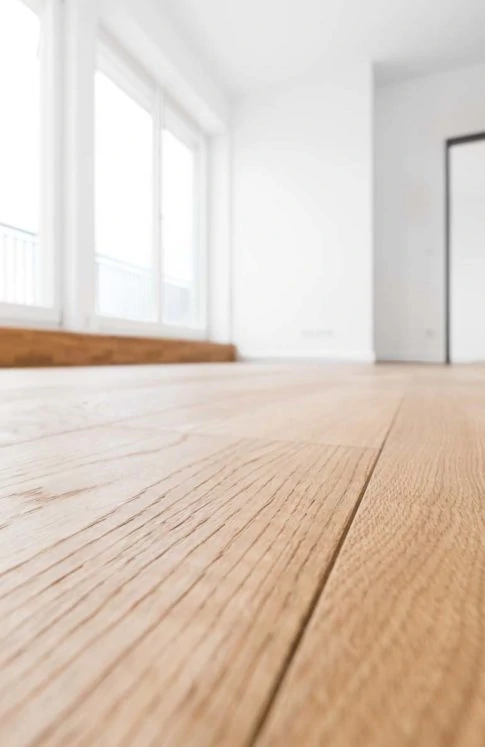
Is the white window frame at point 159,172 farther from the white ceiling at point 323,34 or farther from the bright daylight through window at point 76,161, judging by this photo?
the white ceiling at point 323,34

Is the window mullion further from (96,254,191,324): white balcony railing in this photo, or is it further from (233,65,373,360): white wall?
(96,254,191,324): white balcony railing

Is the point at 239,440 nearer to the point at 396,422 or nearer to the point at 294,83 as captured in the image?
the point at 396,422

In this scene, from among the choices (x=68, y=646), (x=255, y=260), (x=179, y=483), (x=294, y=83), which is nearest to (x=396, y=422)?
(x=179, y=483)

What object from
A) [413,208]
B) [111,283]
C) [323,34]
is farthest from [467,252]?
[111,283]

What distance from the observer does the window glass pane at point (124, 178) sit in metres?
2.72

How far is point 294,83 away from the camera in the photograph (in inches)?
141

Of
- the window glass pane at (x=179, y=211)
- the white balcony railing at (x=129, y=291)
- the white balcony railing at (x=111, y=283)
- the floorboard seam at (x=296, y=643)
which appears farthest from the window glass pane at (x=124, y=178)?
the floorboard seam at (x=296, y=643)

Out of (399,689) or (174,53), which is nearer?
(399,689)

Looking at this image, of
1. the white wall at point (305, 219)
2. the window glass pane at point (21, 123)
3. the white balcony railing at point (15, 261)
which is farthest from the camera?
the white balcony railing at point (15, 261)

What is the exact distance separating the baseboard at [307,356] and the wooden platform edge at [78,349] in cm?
89

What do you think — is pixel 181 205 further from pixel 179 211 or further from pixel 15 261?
pixel 15 261

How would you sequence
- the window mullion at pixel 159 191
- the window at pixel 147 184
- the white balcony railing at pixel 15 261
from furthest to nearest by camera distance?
the white balcony railing at pixel 15 261, the window mullion at pixel 159 191, the window at pixel 147 184

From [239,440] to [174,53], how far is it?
3.27m

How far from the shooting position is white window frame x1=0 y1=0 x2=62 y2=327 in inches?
83.5
